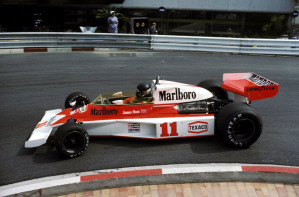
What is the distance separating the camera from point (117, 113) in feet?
20.8

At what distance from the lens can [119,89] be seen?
31.6ft

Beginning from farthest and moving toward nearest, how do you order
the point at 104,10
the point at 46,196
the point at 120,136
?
the point at 104,10
the point at 120,136
the point at 46,196

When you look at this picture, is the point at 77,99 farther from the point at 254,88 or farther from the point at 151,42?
the point at 151,42

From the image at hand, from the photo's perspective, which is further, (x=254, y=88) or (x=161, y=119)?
(x=254, y=88)

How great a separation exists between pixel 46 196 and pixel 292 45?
40.0ft

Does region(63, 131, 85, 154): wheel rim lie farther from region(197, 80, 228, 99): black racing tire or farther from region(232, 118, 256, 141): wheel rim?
region(197, 80, 228, 99): black racing tire

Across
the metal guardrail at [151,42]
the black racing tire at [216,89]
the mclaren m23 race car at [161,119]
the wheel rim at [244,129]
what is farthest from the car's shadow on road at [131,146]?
the metal guardrail at [151,42]

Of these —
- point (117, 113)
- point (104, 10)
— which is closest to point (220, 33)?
point (104, 10)

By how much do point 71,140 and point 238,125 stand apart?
10.2 feet

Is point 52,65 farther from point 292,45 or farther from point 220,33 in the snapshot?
point 220,33

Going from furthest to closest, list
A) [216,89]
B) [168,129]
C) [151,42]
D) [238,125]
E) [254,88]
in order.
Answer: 1. [151,42]
2. [216,89]
3. [254,88]
4. [168,129]
5. [238,125]

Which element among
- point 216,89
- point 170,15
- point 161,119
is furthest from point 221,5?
point 161,119

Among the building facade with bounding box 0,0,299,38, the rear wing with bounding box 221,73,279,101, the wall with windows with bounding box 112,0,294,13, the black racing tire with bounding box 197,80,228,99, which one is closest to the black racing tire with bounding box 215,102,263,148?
the rear wing with bounding box 221,73,279,101

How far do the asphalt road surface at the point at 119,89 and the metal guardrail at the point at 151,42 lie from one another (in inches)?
18.3
